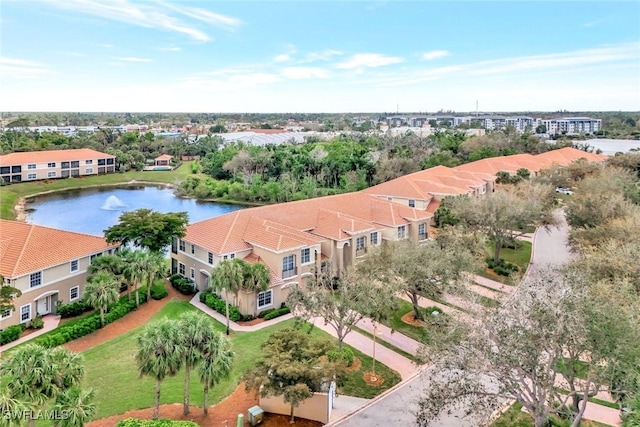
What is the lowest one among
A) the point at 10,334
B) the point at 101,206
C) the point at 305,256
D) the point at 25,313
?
the point at 10,334

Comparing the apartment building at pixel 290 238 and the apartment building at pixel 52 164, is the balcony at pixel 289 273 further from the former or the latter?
the apartment building at pixel 52 164

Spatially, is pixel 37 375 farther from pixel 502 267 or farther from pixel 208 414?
pixel 502 267

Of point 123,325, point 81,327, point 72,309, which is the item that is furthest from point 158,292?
point 81,327

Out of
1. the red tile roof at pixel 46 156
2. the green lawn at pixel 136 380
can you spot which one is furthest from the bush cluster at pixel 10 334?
the red tile roof at pixel 46 156

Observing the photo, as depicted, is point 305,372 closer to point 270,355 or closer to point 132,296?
point 270,355

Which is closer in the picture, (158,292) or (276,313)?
(276,313)

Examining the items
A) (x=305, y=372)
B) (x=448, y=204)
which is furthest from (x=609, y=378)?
(x=448, y=204)
